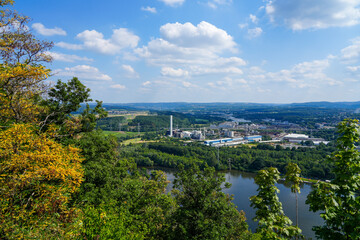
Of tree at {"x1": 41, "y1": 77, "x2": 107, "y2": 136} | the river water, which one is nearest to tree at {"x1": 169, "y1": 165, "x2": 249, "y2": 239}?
tree at {"x1": 41, "y1": 77, "x2": 107, "y2": 136}

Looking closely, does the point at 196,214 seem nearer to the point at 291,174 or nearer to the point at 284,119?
the point at 291,174

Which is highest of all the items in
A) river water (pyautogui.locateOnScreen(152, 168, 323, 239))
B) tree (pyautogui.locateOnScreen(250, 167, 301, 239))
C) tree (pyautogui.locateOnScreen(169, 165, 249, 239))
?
tree (pyautogui.locateOnScreen(250, 167, 301, 239))

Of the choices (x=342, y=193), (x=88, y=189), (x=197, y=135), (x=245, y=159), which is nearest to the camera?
(x=342, y=193)

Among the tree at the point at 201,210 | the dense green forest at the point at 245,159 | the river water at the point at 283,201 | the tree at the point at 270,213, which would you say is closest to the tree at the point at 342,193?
the tree at the point at 270,213

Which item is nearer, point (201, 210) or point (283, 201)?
point (201, 210)

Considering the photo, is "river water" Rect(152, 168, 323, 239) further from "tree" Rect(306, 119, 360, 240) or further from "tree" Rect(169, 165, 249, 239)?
"tree" Rect(306, 119, 360, 240)

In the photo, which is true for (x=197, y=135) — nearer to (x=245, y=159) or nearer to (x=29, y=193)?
(x=245, y=159)

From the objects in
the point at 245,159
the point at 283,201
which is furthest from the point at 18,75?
the point at 245,159
